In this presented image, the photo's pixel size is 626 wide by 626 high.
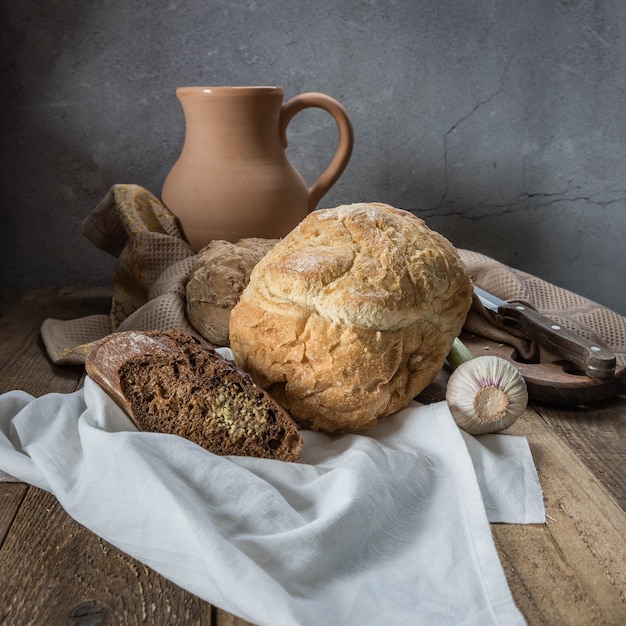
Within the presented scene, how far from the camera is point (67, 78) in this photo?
223 centimetres

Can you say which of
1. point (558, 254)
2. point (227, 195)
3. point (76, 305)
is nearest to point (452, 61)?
point (558, 254)

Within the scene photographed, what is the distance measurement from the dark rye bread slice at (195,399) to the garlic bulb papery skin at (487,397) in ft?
1.02

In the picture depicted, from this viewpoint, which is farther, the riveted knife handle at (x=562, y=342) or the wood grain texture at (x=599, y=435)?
the riveted knife handle at (x=562, y=342)

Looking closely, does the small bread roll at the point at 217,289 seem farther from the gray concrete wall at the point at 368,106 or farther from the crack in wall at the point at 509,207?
the crack in wall at the point at 509,207

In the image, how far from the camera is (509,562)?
3.09ft

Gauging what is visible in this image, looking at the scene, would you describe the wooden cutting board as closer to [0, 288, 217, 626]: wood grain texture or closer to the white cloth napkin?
the white cloth napkin

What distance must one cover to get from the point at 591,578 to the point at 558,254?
181 centimetres

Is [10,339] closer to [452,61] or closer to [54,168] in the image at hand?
[54,168]

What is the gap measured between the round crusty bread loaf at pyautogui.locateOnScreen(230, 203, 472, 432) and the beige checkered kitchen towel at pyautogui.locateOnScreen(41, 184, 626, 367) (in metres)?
0.41

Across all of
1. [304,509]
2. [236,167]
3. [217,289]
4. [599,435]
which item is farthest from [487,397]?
[236,167]

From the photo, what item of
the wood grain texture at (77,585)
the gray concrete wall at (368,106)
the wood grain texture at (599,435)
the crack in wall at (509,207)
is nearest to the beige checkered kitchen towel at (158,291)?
the wood grain texture at (599,435)

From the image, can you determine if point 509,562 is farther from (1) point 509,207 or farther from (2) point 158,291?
(1) point 509,207

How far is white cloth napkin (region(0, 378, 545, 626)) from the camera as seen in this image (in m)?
0.83

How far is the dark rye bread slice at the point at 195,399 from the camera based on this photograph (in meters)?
1.10
